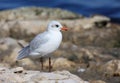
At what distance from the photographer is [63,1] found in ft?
85.9

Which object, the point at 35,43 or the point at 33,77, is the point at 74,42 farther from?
the point at 33,77


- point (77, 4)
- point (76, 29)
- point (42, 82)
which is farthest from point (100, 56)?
point (77, 4)

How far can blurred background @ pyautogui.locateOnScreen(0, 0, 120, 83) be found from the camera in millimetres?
11664

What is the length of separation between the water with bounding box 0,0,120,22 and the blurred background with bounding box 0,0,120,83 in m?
1.08

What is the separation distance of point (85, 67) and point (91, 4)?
1350 centimetres

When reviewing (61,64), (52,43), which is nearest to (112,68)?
(61,64)

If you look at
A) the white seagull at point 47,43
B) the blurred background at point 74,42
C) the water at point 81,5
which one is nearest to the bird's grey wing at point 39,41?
the white seagull at point 47,43

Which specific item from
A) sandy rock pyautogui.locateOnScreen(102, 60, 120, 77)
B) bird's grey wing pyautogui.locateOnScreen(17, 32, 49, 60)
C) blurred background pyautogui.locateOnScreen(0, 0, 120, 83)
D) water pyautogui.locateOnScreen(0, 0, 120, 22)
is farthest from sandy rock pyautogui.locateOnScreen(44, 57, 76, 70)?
water pyautogui.locateOnScreen(0, 0, 120, 22)

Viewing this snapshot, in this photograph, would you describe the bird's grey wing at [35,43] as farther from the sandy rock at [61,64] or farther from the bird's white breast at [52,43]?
the sandy rock at [61,64]

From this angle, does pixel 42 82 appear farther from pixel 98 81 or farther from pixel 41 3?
pixel 41 3

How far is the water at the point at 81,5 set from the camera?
24078 millimetres

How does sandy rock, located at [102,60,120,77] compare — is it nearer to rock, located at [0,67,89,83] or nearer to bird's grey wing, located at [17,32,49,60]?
bird's grey wing, located at [17,32,49,60]

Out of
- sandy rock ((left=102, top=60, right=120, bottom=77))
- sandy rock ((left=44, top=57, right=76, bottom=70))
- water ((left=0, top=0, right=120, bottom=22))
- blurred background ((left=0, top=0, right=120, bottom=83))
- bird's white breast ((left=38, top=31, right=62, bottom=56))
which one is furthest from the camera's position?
water ((left=0, top=0, right=120, bottom=22))

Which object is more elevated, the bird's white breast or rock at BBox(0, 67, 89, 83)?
the bird's white breast
